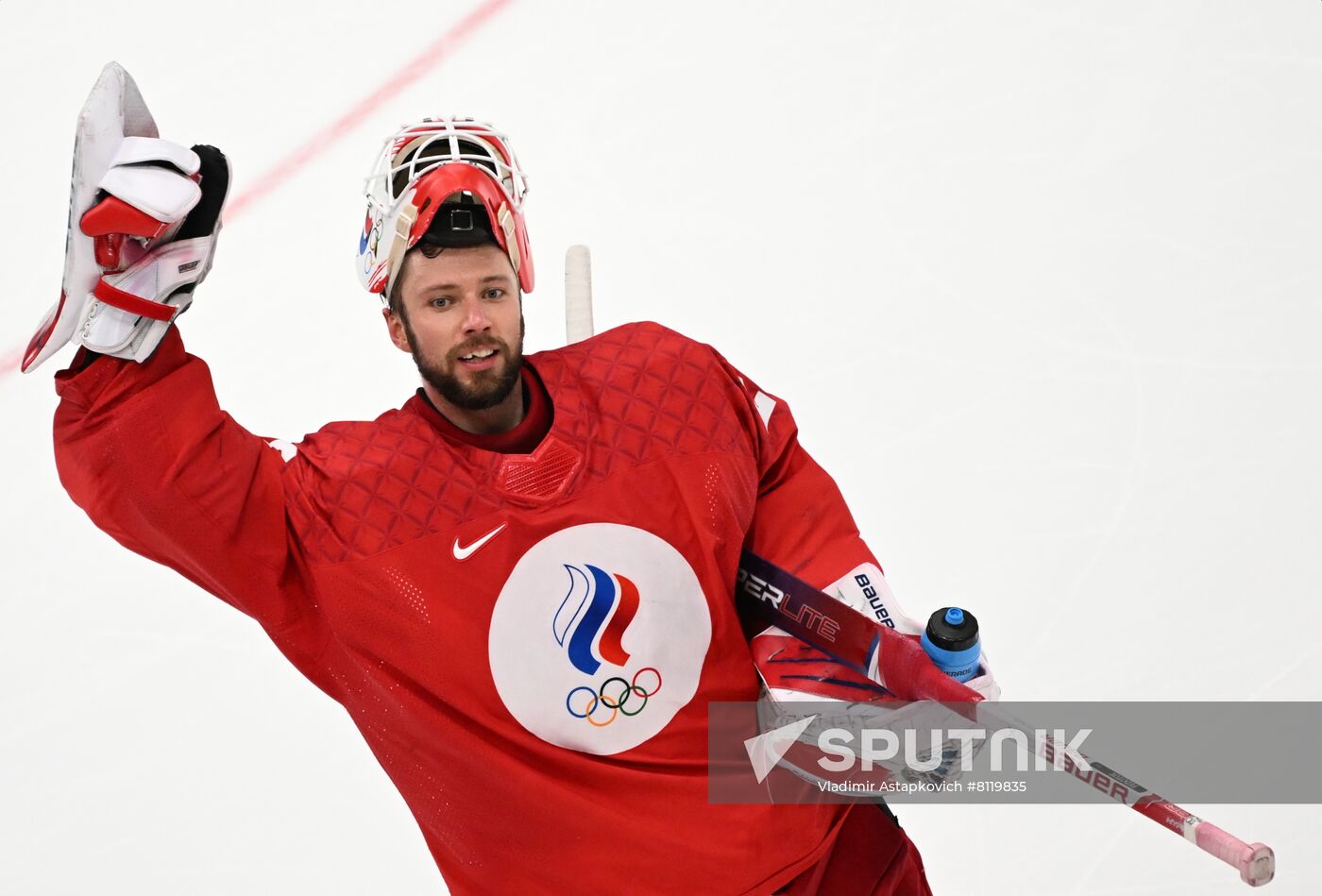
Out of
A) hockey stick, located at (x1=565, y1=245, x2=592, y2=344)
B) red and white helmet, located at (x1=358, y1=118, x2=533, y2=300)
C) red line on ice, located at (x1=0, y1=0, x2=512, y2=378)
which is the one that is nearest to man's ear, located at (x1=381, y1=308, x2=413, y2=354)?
red and white helmet, located at (x1=358, y1=118, x2=533, y2=300)

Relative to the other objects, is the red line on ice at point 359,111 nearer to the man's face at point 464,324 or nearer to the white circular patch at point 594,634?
the man's face at point 464,324

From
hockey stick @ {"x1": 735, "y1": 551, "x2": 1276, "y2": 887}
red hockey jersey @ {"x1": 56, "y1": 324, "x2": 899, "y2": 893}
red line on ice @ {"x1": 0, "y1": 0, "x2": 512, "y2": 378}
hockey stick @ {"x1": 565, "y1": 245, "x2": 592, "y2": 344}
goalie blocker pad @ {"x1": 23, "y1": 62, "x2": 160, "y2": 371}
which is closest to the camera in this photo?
goalie blocker pad @ {"x1": 23, "y1": 62, "x2": 160, "y2": 371}

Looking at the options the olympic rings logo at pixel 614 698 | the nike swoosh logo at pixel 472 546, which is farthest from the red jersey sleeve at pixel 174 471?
the olympic rings logo at pixel 614 698

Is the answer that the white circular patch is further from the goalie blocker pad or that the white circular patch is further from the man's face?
the goalie blocker pad

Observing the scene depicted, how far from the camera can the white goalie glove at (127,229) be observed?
1.73 metres

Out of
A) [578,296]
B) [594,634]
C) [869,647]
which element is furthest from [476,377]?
[869,647]

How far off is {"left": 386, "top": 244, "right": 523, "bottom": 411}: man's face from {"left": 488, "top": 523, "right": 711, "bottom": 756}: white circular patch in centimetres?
20

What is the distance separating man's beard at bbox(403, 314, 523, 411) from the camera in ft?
6.56

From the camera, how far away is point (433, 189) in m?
2.00

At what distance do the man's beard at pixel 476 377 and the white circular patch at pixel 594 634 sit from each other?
0.18m

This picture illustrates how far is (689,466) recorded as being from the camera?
2.09m

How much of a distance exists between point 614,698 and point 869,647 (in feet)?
1.01

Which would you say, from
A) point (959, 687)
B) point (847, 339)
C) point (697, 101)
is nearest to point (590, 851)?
point (959, 687)

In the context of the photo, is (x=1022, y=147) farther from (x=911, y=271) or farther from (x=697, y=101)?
(x=697, y=101)
